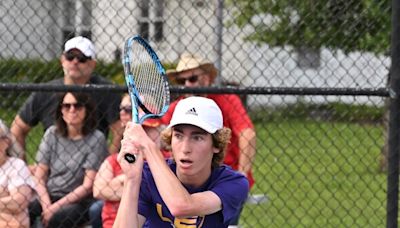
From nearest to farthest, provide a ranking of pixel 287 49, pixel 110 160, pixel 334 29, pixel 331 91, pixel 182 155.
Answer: pixel 182 155
pixel 331 91
pixel 110 160
pixel 334 29
pixel 287 49

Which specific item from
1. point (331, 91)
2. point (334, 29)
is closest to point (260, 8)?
point (334, 29)

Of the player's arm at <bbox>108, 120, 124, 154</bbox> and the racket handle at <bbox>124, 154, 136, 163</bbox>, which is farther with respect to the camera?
the player's arm at <bbox>108, 120, 124, 154</bbox>

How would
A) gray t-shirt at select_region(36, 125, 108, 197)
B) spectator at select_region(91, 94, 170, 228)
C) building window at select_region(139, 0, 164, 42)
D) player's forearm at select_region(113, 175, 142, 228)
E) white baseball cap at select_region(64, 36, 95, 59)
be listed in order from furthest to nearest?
building window at select_region(139, 0, 164, 42) < gray t-shirt at select_region(36, 125, 108, 197) < white baseball cap at select_region(64, 36, 95, 59) < spectator at select_region(91, 94, 170, 228) < player's forearm at select_region(113, 175, 142, 228)

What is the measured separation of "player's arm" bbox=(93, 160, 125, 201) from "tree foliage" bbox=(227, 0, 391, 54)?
1350mm

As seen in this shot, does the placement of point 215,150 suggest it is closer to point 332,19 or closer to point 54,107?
point 54,107

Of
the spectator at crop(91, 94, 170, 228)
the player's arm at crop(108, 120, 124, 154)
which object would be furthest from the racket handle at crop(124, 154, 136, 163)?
the player's arm at crop(108, 120, 124, 154)

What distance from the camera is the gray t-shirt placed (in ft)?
19.7

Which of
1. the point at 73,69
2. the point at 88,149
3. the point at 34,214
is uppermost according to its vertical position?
the point at 73,69

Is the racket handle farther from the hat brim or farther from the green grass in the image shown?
the green grass

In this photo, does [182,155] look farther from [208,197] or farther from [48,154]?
[48,154]

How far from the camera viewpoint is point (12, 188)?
5809 millimetres

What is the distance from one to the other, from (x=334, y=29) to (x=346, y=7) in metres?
0.42

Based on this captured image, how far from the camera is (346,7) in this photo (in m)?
6.13

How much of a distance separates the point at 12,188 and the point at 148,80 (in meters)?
1.81
